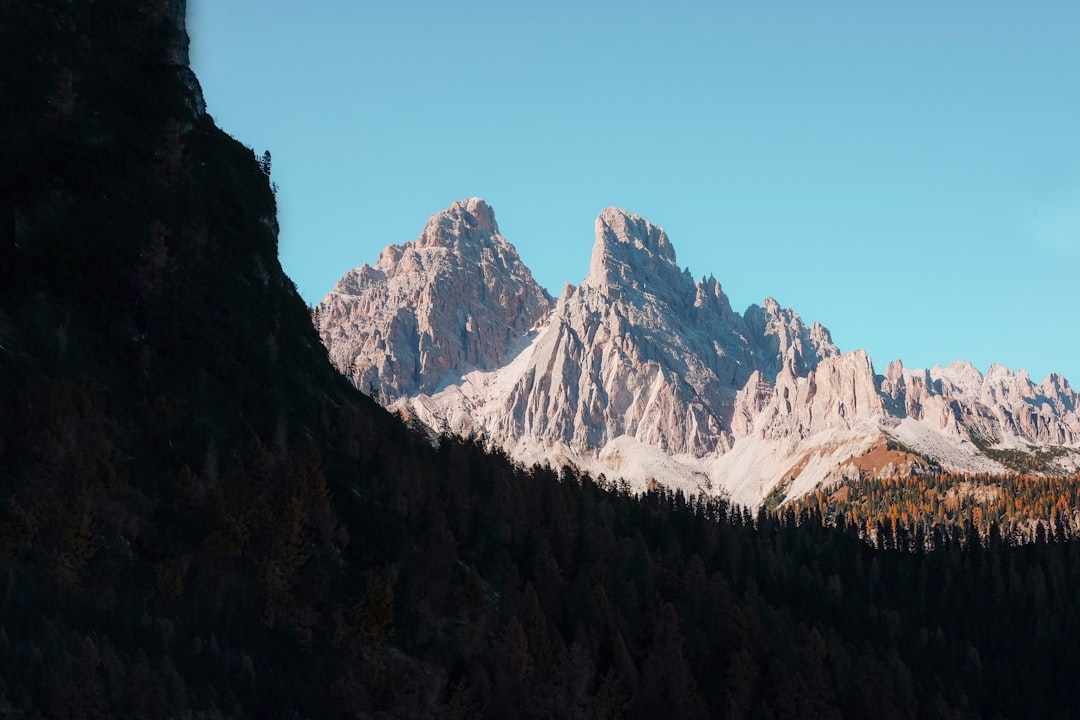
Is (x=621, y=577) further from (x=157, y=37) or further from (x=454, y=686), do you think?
(x=157, y=37)

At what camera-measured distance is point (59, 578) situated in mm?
107062

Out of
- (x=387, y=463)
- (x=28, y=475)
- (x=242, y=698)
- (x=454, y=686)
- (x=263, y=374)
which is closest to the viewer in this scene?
(x=242, y=698)

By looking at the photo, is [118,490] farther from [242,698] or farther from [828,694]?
[828,694]

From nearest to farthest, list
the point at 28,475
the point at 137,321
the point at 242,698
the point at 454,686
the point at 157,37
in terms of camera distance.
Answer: the point at 242,698 → the point at 28,475 → the point at 454,686 → the point at 137,321 → the point at 157,37

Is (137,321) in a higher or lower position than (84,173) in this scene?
lower

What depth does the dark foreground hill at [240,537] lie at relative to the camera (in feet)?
Result: 363

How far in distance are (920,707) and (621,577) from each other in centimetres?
4416

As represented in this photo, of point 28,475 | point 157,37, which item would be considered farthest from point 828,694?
point 157,37

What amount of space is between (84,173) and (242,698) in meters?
82.6

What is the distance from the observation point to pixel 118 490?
12356cm

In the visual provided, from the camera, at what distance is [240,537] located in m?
130

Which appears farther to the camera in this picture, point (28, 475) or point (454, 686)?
point (454, 686)

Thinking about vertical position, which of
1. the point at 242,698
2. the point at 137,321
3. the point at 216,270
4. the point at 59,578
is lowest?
the point at 242,698

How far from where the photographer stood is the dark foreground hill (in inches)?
4353
